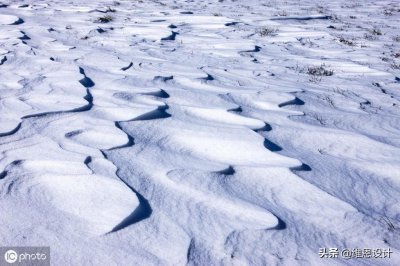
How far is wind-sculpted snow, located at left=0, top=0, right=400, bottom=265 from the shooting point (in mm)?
1324

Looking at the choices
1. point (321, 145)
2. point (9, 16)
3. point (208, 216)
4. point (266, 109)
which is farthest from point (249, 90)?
point (9, 16)

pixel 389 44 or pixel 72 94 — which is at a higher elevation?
pixel 389 44

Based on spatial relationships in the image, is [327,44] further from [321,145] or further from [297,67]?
[321,145]

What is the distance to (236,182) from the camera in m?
1.66

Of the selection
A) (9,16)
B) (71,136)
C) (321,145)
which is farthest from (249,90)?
(9,16)

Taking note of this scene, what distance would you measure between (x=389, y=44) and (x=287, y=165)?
416cm

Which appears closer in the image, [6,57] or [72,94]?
[72,94]

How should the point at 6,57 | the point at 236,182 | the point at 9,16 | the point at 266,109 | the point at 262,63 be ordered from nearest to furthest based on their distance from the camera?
the point at 236,182, the point at 266,109, the point at 6,57, the point at 262,63, the point at 9,16

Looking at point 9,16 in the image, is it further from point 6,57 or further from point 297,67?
point 297,67

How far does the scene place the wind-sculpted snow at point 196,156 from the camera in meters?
1.32

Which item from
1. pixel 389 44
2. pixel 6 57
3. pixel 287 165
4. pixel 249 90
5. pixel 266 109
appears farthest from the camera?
pixel 389 44

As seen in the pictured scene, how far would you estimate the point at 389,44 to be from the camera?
16.6 ft

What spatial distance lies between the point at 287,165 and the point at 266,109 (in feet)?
2.71

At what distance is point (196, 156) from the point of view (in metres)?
1.87
